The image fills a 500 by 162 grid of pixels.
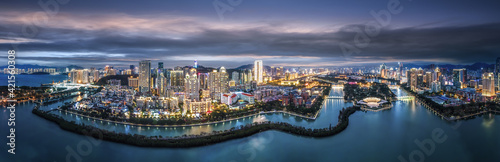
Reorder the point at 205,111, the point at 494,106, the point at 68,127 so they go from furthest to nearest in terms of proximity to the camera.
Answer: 1. the point at 494,106
2. the point at 205,111
3. the point at 68,127

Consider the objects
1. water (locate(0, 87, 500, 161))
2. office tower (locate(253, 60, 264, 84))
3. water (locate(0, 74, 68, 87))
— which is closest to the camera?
water (locate(0, 87, 500, 161))

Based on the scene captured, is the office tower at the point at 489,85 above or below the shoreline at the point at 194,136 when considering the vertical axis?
above

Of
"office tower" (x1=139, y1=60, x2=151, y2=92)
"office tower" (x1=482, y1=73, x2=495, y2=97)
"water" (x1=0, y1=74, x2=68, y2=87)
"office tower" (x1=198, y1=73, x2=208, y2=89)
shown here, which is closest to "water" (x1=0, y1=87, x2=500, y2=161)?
"office tower" (x1=482, y1=73, x2=495, y2=97)

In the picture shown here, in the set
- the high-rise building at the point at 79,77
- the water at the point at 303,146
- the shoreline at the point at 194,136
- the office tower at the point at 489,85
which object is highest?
the high-rise building at the point at 79,77

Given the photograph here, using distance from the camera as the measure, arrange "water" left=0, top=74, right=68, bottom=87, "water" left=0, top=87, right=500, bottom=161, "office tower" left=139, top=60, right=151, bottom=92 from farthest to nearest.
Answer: "water" left=0, top=74, right=68, bottom=87 → "office tower" left=139, top=60, right=151, bottom=92 → "water" left=0, top=87, right=500, bottom=161

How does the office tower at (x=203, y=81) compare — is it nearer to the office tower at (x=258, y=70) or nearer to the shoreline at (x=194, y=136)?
the shoreline at (x=194, y=136)

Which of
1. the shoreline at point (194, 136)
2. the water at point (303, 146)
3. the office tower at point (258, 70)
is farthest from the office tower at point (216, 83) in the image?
the office tower at point (258, 70)

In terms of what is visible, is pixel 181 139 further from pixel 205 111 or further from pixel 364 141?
pixel 364 141

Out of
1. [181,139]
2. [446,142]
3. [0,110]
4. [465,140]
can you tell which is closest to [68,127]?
[181,139]

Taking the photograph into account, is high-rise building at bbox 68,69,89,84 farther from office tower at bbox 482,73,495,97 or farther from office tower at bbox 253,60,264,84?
office tower at bbox 482,73,495,97
